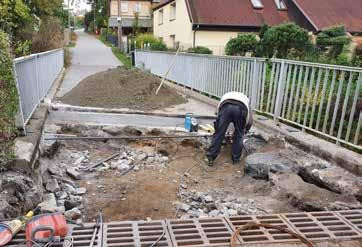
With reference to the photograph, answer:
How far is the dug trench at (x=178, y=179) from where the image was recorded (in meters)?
3.83

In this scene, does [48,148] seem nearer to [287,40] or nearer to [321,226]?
[321,226]

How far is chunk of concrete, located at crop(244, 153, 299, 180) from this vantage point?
4.50m

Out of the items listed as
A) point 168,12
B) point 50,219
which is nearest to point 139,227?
point 50,219

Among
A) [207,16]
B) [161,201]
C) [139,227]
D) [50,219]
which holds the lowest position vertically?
[161,201]

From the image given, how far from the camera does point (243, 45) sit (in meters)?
13.6

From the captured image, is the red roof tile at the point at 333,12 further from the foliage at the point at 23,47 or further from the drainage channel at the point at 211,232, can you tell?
the drainage channel at the point at 211,232

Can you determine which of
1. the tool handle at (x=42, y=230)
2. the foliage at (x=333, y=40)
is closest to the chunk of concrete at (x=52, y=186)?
the tool handle at (x=42, y=230)

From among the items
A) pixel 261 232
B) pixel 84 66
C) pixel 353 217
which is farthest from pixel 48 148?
pixel 84 66

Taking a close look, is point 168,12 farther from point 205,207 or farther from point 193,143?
point 205,207

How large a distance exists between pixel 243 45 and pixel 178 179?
9.91m

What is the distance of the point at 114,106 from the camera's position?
8.30 metres

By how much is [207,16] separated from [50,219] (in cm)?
1917

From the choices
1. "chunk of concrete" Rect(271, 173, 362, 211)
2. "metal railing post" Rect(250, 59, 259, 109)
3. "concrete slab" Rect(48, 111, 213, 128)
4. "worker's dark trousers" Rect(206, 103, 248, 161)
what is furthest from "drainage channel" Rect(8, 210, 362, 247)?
"metal railing post" Rect(250, 59, 259, 109)

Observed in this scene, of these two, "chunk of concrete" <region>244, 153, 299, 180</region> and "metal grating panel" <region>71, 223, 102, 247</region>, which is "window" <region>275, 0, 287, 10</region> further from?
"metal grating panel" <region>71, 223, 102, 247</region>
